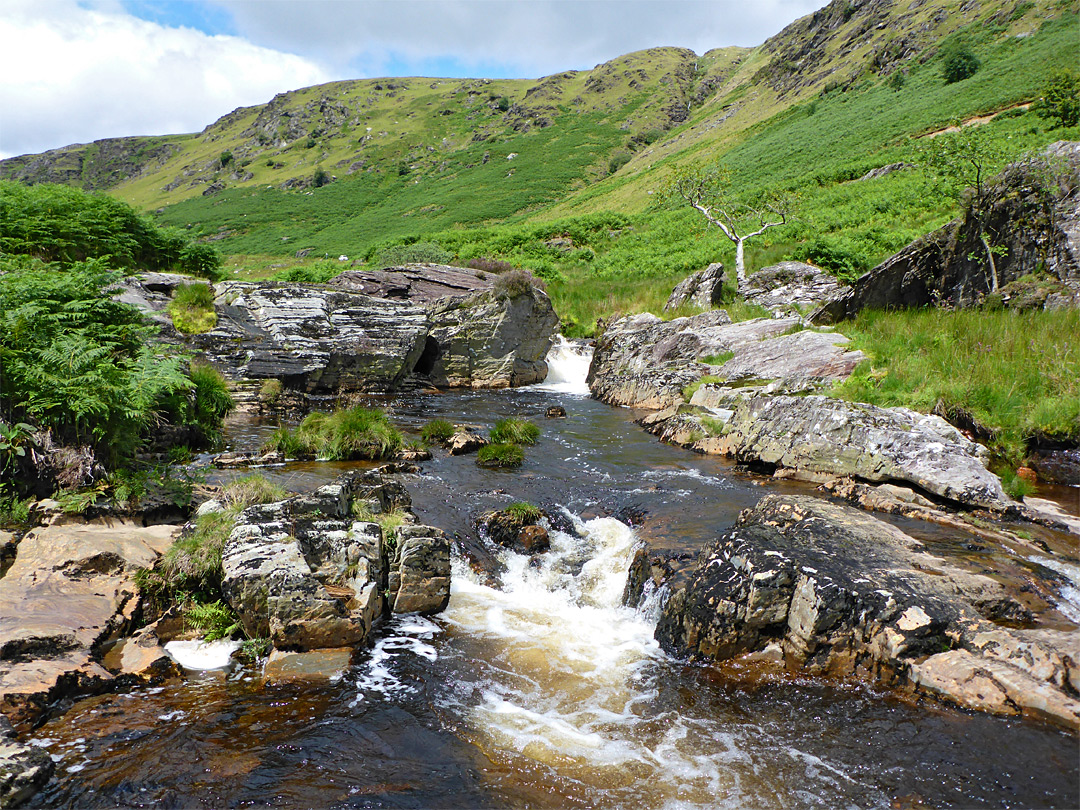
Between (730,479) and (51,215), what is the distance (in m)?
18.7

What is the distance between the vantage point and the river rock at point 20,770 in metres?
3.51

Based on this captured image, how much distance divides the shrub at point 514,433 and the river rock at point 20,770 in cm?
950

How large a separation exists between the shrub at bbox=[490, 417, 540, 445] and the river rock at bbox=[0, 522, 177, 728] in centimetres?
715

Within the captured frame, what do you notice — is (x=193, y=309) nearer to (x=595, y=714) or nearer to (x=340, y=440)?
(x=340, y=440)

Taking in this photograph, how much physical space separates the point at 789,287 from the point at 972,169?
23.7 ft

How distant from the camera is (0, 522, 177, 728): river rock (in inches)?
178

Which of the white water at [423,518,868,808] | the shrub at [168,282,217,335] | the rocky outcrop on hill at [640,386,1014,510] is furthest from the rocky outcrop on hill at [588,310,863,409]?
the shrub at [168,282,217,335]

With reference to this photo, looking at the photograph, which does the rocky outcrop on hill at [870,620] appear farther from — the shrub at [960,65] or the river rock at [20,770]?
the shrub at [960,65]

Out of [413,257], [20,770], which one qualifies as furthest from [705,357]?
[413,257]

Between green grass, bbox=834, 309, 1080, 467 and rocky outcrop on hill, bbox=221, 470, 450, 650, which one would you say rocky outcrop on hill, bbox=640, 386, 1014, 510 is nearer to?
green grass, bbox=834, 309, 1080, 467

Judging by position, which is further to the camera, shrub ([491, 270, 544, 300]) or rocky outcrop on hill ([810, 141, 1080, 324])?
shrub ([491, 270, 544, 300])

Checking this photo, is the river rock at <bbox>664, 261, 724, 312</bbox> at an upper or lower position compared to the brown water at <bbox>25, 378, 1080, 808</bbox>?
upper

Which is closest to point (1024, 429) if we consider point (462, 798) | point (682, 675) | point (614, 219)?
point (682, 675)

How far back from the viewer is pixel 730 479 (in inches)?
428
